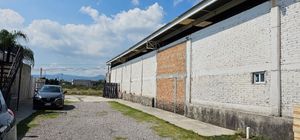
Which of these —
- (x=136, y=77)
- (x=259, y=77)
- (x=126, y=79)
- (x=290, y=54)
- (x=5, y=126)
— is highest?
(x=290, y=54)

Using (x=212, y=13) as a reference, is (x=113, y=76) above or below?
below

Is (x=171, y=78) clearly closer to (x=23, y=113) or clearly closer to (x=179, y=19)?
(x=179, y=19)

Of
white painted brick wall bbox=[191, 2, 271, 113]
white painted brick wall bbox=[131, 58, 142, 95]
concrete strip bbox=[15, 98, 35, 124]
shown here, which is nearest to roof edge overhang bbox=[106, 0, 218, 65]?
white painted brick wall bbox=[191, 2, 271, 113]

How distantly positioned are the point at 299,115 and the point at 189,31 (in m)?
12.0

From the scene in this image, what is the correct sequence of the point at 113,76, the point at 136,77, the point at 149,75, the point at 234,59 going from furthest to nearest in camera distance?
1. the point at 113,76
2. the point at 136,77
3. the point at 149,75
4. the point at 234,59

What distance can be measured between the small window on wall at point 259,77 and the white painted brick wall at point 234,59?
14 cm

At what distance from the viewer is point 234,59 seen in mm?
13086

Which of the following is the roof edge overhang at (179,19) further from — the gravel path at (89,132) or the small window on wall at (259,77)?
the gravel path at (89,132)

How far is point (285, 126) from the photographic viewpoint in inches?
376

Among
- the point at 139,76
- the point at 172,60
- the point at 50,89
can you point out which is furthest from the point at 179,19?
the point at 139,76

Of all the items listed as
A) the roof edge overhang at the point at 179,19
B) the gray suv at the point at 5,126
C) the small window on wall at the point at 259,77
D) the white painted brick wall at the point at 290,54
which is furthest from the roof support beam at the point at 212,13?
the gray suv at the point at 5,126

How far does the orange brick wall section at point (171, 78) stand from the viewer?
1920cm

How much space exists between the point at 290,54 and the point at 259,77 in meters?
1.82

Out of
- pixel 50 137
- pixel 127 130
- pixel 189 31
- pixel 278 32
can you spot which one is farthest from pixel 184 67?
pixel 50 137
